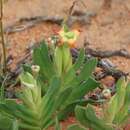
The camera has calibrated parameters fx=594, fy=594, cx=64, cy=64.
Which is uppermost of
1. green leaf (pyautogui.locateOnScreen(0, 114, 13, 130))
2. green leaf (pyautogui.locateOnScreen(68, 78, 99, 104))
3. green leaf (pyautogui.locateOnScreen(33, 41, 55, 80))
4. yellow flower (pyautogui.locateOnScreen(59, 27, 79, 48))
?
yellow flower (pyautogui.locateOnScreen(59, 27, 79, 48))

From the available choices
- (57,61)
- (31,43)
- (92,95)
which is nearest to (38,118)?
(57,61)

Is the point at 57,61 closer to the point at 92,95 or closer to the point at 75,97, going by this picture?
the point at 75,97

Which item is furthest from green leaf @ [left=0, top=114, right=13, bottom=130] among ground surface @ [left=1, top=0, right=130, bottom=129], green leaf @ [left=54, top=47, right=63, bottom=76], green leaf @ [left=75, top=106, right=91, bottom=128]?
ground surface @ [left=1, top=0, right=130, bottom=129]

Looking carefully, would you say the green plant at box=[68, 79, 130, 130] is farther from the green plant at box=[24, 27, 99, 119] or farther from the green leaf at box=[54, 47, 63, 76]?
the green leaf at box=[54, 47, 63, 76]

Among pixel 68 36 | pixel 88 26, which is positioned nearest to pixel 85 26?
pixel 88 26

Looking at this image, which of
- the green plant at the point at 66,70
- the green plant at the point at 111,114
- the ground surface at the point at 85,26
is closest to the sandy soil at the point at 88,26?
the ground surface at the point at 85,26

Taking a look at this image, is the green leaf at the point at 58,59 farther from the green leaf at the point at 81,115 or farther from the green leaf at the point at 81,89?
the green leaf at the point at 81,115

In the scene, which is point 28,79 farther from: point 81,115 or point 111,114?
point 111,114
